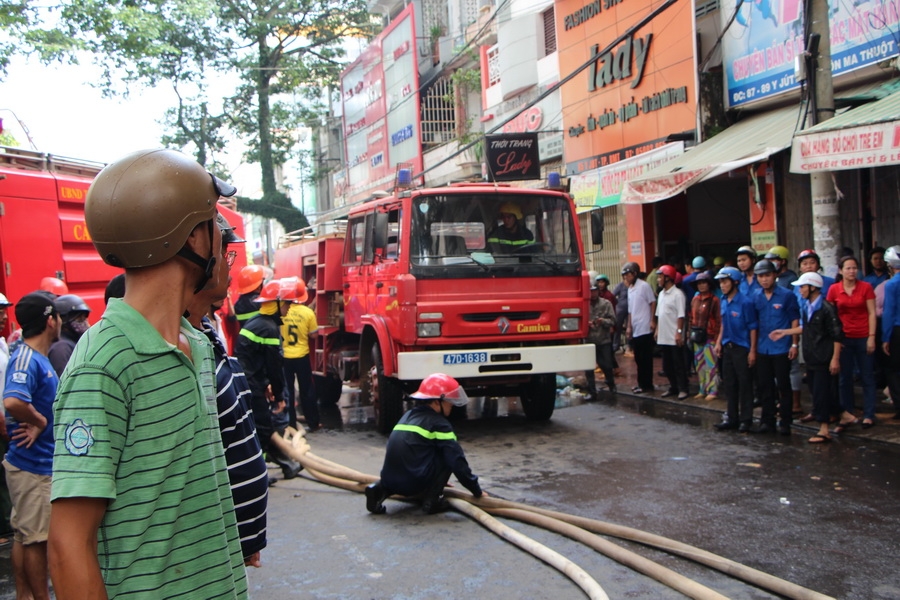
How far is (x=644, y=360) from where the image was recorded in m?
12.3

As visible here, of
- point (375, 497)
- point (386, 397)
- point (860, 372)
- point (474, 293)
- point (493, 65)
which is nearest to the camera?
point (375, 497)

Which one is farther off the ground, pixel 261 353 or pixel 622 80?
pixel 622 80

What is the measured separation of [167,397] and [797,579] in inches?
162

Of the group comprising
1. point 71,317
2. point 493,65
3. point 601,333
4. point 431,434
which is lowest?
point 431,434

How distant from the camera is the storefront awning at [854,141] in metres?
8.61

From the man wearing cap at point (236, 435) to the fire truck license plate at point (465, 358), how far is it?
257 inches

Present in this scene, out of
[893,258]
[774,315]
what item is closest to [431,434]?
[774,315]

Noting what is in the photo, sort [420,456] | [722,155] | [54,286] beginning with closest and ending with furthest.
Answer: [420,456]
[54,286]
[722,155]

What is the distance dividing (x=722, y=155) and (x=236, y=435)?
1077 cm

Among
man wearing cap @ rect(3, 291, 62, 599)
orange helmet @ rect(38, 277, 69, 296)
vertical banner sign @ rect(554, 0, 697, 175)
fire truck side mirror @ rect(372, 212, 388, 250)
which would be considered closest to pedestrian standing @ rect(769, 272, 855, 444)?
fire truck side mirror @ rect(372, 212, 388, 250)

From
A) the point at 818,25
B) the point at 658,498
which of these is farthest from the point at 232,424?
the point at 818,25

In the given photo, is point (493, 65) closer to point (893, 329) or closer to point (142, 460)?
point (893, 329)

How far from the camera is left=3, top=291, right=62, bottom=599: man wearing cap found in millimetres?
4379

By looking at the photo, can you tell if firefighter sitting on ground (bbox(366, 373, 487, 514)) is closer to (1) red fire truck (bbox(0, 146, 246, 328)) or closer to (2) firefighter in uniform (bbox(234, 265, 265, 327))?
(2) firefighter in uniform (bbox(234, 265, 265, 327))
